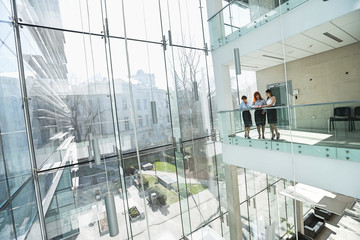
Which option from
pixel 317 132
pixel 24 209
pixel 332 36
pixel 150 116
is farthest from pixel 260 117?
pixel 24 209

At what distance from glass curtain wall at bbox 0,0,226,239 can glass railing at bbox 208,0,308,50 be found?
1.04 meters

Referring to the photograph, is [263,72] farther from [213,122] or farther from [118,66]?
[118,66]

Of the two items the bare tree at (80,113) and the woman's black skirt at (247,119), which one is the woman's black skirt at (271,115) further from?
the bare tree at (80,113)

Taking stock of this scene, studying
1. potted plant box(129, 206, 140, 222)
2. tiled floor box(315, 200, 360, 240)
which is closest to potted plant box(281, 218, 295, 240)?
tiled floor box(315, 200, 360, 240)

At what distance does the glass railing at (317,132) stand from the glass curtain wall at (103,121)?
219cm

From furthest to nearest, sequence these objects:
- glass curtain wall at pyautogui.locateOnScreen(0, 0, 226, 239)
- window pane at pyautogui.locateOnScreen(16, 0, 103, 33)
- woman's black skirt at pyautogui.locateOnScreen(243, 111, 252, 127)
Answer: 1. woman's black skirt at pyautogui.locateOnScreen(243, 111, 252, 127)
2. window pane at pyautogui.locateOnScreen(16, 0, 103, 33)
3. glass curtain wall at pyautogui.locateOnScreen(0, 0, 226, 239)

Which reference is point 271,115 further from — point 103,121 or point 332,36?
point 103,121

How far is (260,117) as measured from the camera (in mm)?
4500

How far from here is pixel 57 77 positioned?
436cm

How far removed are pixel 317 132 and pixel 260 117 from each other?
3.94 feet

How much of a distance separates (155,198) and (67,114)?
11.5 ft

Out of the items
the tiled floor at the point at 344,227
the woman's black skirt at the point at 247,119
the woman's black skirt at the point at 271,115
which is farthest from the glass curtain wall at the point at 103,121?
the tiled floor at the point at 344,227

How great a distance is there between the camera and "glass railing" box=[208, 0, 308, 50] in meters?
4.01

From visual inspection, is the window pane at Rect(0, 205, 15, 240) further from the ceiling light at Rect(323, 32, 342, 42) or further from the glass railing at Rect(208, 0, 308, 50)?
the ceiling light at Rect(323, 32, 342, 42)
